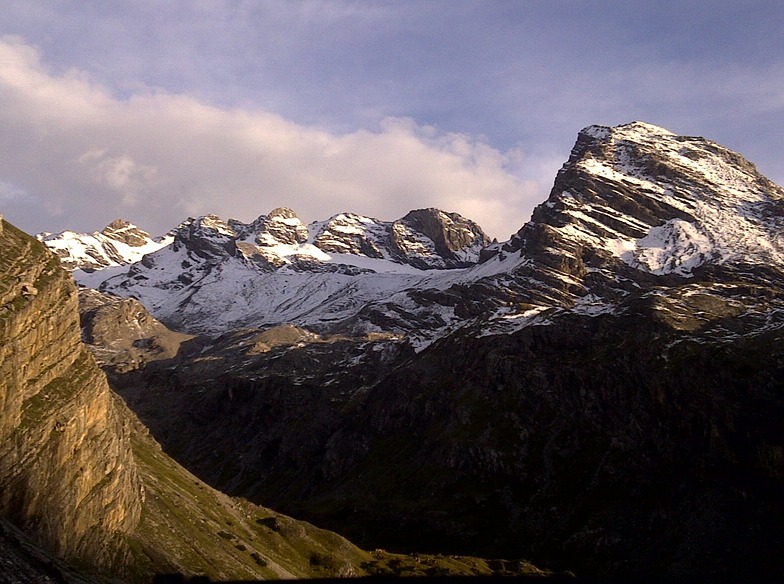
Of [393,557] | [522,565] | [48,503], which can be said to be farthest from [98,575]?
[522,565]

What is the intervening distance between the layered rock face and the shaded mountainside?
0.14m

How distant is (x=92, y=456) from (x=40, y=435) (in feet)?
39.4

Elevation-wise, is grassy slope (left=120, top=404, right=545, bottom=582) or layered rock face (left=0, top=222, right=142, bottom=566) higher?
layered rock face (left=0, top=222, right=142, bottom=566)

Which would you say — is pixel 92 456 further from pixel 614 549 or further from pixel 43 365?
pixel 614 549

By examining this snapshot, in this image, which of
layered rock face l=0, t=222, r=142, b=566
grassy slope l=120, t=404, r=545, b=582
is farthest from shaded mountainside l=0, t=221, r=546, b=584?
grassy slope l=120, t=404, r=545, b=582

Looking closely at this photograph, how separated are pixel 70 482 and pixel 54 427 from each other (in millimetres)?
6202

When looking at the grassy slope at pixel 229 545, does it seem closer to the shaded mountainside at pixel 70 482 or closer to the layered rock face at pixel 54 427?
the shaded mountainside at pixel 70 482

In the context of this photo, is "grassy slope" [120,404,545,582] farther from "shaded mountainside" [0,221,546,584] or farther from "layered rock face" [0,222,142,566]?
"layered rock face" [0,222,142,566]

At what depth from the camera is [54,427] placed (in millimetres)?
76375

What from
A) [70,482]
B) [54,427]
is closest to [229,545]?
[70,482]

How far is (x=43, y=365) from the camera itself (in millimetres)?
81938

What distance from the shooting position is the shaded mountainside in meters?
66.0

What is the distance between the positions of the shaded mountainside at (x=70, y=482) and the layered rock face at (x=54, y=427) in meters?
0.14

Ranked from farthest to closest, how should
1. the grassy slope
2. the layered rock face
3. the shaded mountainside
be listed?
the grassy slope, the layered rock face, the shaded mountainside
